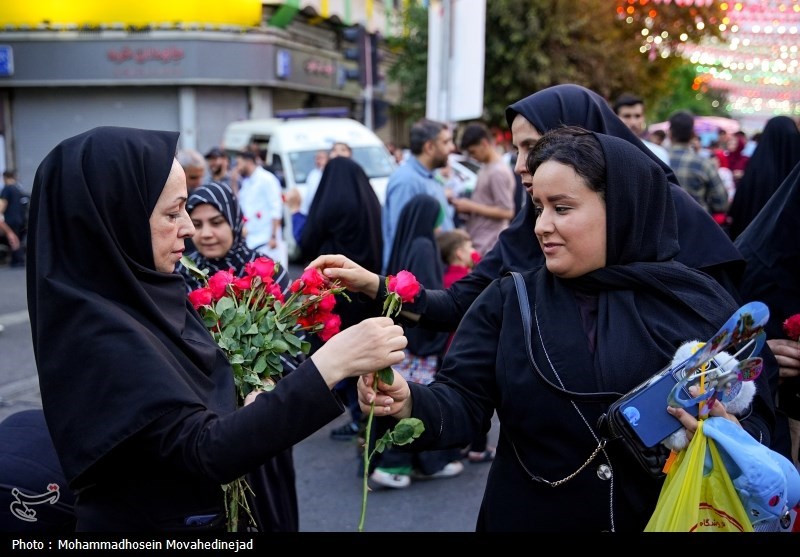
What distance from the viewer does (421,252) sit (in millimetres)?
5582

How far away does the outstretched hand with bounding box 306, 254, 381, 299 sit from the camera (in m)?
2.88

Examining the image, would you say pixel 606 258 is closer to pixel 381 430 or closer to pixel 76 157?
pixel 381 430

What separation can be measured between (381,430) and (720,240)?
1.27 metres

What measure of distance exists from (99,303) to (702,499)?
56.6 inches

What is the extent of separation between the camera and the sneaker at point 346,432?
259 inches

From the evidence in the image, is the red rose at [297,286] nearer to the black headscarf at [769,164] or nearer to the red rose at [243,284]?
the red rose at [243,284]

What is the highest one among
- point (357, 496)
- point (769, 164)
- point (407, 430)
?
point (769, 164)

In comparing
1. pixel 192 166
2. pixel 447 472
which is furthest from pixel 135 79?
pixel 447 472

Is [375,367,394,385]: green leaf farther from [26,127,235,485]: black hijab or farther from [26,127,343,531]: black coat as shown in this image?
[26,127,235,485]: black hijab

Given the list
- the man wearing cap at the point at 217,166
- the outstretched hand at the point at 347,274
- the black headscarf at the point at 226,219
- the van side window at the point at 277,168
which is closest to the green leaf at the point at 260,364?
the outstretched hand at the point at 347,274

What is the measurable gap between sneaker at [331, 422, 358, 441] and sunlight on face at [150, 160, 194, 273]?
14.3 feet

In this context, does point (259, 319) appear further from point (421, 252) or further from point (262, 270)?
point (421, 252)

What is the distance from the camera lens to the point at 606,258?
2.25 meters

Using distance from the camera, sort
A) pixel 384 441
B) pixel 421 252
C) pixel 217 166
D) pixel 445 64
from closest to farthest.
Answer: pixel 384 441 → pixel 421 252 → pixel 445 64 → pixel 217 166
